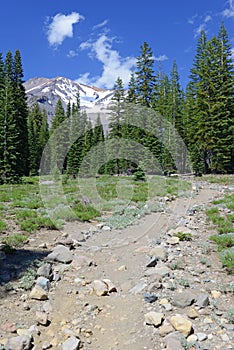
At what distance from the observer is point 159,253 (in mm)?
8445

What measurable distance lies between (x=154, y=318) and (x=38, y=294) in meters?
2.59

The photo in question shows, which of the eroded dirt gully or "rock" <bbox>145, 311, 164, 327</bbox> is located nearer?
the eroded dirt gully

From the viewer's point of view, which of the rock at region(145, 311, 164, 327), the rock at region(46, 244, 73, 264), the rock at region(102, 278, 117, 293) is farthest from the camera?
the rock at region(46, 244, 73, 264)

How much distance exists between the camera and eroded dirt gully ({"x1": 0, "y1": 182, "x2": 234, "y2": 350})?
5043 mm

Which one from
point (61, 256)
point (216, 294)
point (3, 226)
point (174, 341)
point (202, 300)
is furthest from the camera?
point (3, 226)

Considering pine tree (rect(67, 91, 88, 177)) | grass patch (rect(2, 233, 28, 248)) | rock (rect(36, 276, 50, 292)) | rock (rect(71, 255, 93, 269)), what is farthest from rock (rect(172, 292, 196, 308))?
pine tree (rect(67, 91, 88, 177))

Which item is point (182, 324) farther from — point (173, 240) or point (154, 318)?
point (173, 240)

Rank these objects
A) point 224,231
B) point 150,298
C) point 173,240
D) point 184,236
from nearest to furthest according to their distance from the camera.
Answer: point 150,298
point 173,240
point 184,236
point 224,231

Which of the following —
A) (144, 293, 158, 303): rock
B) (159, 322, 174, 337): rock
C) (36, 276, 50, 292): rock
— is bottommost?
(159, 322, 174, 337): rock

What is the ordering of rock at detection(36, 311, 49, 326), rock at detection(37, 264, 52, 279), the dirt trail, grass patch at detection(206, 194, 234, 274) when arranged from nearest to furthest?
the dirt trail < rock at detection(36, 311, 49, 326) < rock at detection(37, 264, 52, 279) < grass patch at detection(206, 194, 234, 274)

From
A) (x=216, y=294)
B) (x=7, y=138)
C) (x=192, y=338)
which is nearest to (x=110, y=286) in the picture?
(x=216, y=294)

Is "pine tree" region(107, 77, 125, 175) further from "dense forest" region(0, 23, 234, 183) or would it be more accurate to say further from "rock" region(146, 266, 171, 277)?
"rock" region(146, 266, 171, 277)

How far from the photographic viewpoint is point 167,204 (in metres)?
16.7

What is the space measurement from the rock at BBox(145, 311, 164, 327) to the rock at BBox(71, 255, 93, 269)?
3.16 meters
